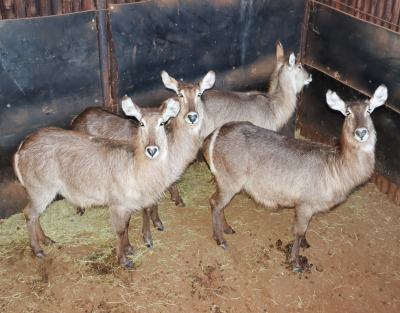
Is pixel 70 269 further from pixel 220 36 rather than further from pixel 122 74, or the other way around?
pixel 220 36

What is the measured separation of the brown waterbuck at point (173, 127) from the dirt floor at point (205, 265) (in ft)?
1.99

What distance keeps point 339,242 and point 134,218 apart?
320cm

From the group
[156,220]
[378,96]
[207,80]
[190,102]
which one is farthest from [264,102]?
[156,220]

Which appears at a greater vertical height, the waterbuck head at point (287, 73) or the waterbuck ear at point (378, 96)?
the waterbuck ear at point (378, 96)

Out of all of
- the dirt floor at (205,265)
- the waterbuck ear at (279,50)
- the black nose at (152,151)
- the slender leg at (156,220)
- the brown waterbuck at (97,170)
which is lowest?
the dirt floor at (205,265)

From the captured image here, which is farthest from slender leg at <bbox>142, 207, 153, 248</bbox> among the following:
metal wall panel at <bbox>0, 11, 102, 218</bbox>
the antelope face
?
the antelope face

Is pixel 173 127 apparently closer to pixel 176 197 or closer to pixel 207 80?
pixel 207 80

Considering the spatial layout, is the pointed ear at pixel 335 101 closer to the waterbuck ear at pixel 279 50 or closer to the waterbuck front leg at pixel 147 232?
the waterbuck ear at pixel 279 50

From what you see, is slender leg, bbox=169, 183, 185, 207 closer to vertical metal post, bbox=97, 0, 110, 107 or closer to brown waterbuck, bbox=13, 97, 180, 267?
brown waterbuck, bbox=13, 97, 180, 267

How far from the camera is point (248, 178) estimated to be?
18.2 feet

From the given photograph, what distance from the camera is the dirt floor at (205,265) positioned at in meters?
4.95

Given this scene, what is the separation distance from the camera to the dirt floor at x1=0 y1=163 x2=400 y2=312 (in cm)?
495

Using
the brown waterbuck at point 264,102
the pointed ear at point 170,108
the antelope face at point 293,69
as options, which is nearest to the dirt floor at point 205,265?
the brown waterbuck at point 264,102

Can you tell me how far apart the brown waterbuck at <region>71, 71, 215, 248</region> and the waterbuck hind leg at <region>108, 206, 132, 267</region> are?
0.47 meters
